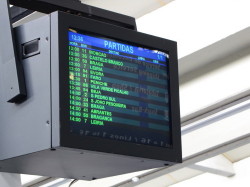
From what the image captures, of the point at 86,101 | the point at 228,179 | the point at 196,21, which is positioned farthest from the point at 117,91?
the point at 228,179

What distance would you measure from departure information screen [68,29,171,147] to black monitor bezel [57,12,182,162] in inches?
0.9

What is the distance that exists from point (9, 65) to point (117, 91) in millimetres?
474

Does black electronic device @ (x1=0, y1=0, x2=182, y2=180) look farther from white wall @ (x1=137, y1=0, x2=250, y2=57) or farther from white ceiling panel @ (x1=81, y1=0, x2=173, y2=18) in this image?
white ceiling panel @ (x1=81, y1=0, x2=173, y2=18)

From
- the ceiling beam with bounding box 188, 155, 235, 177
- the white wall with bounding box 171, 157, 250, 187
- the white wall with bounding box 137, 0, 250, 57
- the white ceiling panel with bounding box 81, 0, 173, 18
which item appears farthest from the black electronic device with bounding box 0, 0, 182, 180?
the white wall with bounding box 171, 157, 250, 187

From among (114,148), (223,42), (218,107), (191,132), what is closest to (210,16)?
(223,42)

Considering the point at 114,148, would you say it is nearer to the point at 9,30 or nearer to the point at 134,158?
the point at 134,158

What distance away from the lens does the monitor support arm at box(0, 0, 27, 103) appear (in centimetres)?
327

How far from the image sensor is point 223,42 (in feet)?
17.8

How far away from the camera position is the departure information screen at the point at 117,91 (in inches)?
126

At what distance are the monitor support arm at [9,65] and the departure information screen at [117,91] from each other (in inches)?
8.8

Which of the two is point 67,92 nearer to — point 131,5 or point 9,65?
point 9,65

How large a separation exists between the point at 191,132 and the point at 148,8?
4.06ft

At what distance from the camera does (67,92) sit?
3156mm

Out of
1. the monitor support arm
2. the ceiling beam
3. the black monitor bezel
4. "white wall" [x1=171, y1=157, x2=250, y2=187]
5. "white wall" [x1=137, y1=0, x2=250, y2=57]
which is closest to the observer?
the black monitor bezel
